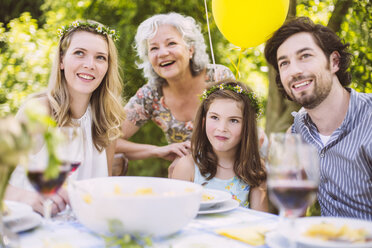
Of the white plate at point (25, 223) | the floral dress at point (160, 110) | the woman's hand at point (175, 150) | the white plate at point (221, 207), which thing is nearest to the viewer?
A: the white plate at point (25, 223)

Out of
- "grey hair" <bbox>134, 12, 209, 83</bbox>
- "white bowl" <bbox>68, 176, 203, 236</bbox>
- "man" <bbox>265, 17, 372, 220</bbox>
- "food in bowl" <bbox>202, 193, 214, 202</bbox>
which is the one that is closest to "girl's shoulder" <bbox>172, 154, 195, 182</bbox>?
"man" <bbox>265, 17, 372, 220</bbox>

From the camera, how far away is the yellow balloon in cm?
240

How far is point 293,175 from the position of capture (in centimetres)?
94

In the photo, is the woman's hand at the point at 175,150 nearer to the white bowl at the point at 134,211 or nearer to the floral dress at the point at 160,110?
the floral dress at the point at 160,110

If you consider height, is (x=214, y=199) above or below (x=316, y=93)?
below

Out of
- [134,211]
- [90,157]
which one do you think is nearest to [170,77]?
[90,157]

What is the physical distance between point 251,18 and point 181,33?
731 millimetres

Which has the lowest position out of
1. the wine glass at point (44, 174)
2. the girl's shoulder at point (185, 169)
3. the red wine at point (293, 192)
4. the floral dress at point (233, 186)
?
the floral dress at point (233, 186)

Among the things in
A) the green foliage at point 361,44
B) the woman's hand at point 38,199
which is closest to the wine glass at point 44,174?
the woman's hand at point 38,199

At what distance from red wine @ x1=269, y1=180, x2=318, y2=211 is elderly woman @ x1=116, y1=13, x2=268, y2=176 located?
1.92 metres

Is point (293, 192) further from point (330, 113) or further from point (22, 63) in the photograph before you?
point (22, 63)

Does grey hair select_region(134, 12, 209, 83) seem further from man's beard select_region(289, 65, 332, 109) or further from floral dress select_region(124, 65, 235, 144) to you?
man's beard select_region(289, 65, 332, 109)

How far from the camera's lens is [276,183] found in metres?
0.94

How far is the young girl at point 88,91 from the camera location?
7.54 ft
